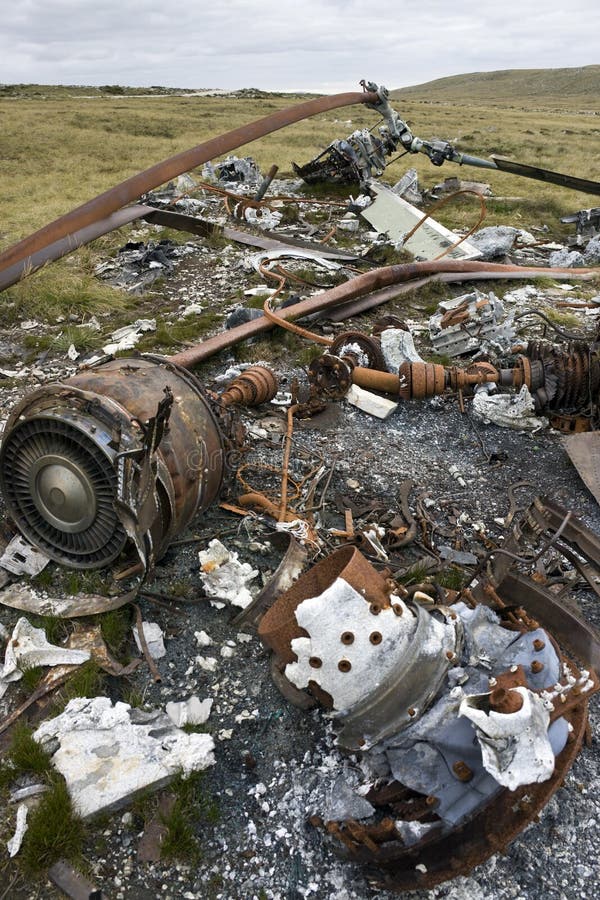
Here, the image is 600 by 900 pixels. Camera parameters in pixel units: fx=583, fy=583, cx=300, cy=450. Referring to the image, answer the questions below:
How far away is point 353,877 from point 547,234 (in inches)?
462

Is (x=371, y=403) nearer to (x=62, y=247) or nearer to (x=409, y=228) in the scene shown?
(x=62, y=247)

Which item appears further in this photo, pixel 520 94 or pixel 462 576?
pixel 520 94

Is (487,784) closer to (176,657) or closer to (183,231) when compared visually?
(176,657)

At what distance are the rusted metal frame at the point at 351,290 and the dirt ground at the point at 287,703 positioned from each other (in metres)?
0.35

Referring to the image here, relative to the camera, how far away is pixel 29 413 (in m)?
3.04

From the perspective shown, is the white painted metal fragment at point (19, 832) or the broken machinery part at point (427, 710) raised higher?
the broken machinery part at point (427, 710)

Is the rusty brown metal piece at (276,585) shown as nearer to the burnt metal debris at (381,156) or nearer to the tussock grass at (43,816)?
the tussock grass at (43,816)

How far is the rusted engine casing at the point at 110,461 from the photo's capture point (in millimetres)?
2746

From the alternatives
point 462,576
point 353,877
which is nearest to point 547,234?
point 462,576

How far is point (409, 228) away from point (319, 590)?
8995mm

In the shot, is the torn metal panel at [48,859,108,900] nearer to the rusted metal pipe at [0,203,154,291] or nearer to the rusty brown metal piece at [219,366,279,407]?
the rusty brown metal piece at [219,366,279,407]

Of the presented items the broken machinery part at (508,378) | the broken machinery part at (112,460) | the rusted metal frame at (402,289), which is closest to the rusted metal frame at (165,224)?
the rusted metal frame at (402,289)

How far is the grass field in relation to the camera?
29.6ft

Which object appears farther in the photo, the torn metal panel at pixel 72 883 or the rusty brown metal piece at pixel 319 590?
the rusty brown metal piece at pixel 319 590
